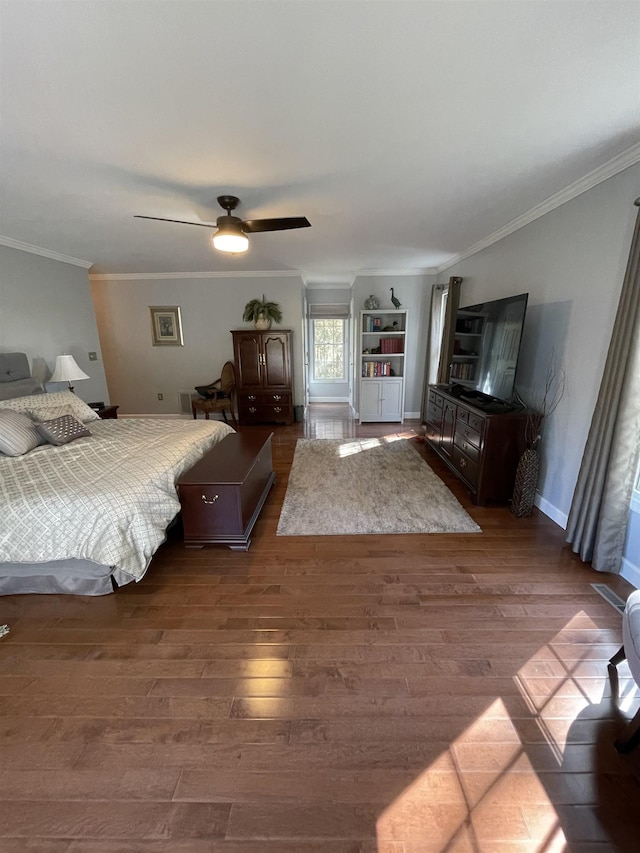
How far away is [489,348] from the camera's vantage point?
331cm

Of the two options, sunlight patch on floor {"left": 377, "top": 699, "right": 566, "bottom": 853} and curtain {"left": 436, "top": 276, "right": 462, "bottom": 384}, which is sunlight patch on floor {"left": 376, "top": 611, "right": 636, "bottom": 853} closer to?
sunlight patch on floor {"left": 377, "top": 699, "right": 566, "bottom": 853}

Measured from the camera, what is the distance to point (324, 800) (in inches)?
43.6

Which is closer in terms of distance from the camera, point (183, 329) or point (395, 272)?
point (395, 272)

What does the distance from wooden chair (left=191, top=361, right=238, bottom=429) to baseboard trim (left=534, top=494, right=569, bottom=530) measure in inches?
173

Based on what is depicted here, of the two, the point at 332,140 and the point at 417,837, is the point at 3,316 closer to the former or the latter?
the point at 332,140

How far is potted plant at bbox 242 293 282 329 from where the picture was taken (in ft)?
18.2

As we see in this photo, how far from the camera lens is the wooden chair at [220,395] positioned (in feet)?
18.1

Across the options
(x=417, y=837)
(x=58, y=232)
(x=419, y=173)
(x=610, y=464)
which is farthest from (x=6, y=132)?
(x=610, y=464)

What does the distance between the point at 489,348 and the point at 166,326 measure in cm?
513

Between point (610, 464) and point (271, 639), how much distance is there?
7.33ft

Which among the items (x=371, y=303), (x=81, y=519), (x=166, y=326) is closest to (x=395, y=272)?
(x=371, y=303)

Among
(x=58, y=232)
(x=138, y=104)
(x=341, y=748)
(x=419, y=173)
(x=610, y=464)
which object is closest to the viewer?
(x=341, y=748)

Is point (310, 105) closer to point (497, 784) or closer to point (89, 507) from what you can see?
point (89, 507)

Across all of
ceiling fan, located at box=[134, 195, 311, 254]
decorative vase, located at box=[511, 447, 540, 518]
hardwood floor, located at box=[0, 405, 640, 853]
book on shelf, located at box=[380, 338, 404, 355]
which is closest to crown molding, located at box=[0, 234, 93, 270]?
ceiling fan, located at box=[134, 195, 311, 254]
